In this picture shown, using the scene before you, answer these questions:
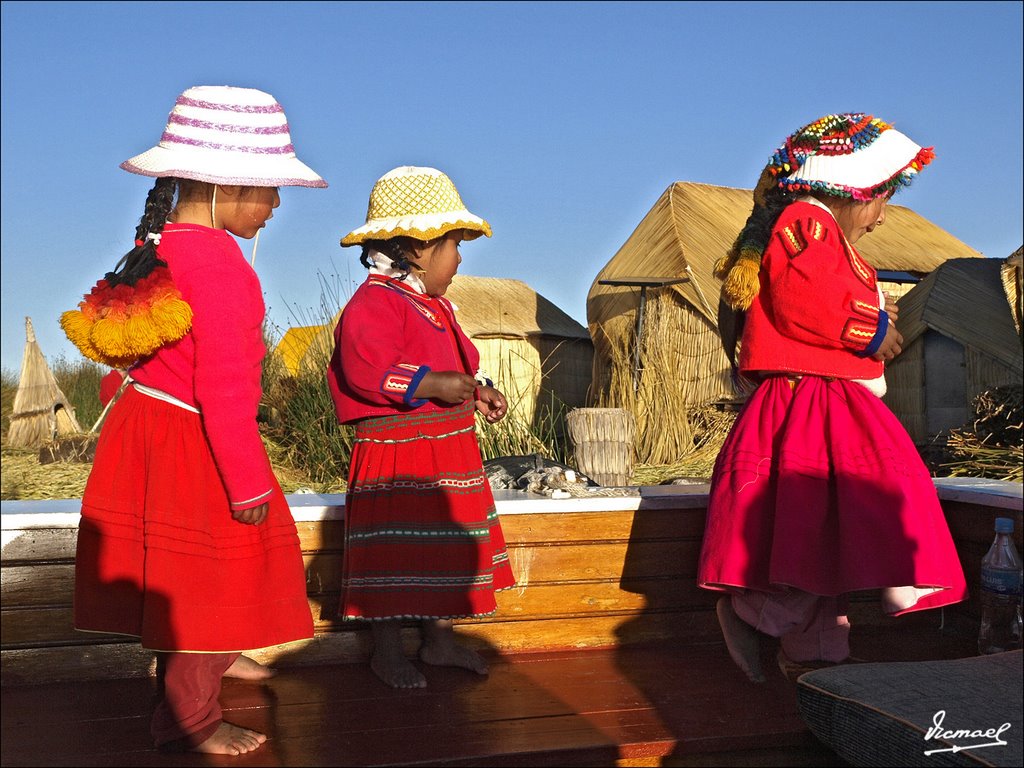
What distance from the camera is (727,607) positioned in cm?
337

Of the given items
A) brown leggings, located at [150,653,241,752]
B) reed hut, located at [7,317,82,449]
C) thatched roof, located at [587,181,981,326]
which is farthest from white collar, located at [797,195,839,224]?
reed hut, located at [7,317,82,449]

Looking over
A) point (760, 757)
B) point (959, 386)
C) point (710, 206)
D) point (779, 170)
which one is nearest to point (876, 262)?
point (710, 206)

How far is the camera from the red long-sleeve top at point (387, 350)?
10.3 feet

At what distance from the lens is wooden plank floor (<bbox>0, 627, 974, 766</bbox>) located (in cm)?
267

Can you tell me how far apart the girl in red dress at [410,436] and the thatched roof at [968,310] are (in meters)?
8.49

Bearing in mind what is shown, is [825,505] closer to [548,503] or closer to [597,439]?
[548,503]

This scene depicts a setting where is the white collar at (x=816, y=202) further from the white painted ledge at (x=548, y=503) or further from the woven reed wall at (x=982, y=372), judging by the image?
the woven reed wall at (x=982, y=372)

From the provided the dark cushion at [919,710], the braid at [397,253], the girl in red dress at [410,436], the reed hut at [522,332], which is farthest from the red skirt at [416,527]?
the reed hut at [522,332]

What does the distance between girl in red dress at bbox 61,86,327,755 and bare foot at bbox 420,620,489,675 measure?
881mm

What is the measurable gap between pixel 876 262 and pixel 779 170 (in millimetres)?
11134

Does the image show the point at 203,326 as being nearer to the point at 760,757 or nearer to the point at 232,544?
the point at 232,544

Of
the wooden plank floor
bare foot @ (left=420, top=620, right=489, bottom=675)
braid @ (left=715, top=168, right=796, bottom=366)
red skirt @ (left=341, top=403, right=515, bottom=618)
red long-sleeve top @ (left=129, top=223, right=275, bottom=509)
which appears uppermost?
braid @ (left=715, top=168, right=796, bottom=366)

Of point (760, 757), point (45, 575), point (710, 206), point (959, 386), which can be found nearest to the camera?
point (760, 757)

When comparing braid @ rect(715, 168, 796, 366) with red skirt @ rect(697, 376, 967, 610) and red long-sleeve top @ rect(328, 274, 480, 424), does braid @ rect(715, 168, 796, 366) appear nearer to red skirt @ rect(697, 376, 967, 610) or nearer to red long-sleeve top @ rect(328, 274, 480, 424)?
red skirt @ rect(697, 376, 967, 610)
